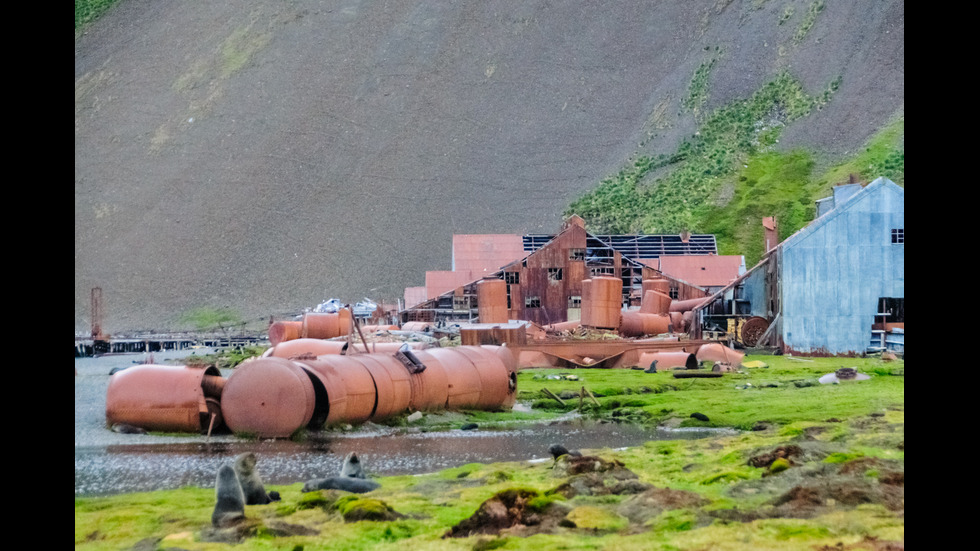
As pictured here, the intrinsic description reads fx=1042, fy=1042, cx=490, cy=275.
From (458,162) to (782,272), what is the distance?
64.1 m

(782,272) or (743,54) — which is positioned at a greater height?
(743,54)

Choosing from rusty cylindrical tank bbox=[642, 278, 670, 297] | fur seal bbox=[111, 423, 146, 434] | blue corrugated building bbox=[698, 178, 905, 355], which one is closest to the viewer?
fur seal bbox=[111, 423, 146, 434]

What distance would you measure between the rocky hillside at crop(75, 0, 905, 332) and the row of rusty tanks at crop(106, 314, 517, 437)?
55.1m

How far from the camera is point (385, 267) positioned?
254ft

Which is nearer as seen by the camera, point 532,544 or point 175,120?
point 532,544

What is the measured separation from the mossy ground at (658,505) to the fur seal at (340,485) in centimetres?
19

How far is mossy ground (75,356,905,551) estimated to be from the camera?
9.95m

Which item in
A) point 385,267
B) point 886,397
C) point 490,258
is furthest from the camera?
point 385,267

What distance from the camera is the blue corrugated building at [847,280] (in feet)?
96.3

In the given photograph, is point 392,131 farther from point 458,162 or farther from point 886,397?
point 886,397

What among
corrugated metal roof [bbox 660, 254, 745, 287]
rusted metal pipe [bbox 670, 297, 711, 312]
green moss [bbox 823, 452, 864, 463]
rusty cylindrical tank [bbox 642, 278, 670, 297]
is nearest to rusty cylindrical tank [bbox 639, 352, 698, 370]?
rusted metal pipe [bbox 670, 297, 711, 312]

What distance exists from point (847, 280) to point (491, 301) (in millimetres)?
12058

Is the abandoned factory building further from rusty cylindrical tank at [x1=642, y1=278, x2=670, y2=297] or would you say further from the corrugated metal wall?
the corrugated metal wall

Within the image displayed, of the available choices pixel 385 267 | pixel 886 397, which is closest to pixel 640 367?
pixel 886 397
